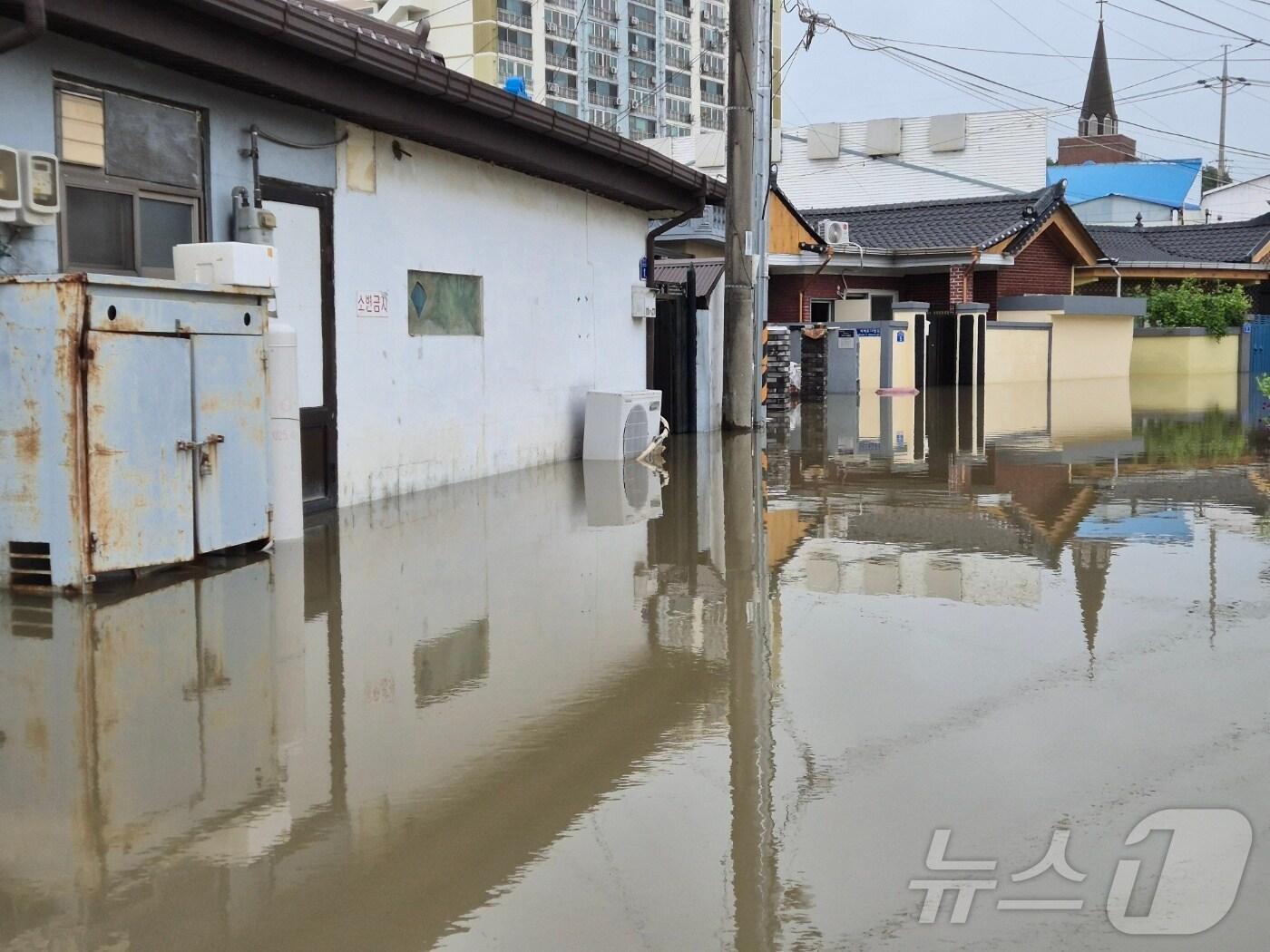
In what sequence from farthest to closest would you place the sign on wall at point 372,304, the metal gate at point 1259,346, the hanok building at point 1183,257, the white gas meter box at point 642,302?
1. the hanok building at point 1183,257
2. the metal gate at point 1259,346
3. the white gas meter box at point 642,302
4. the sign on wall at point 372,304

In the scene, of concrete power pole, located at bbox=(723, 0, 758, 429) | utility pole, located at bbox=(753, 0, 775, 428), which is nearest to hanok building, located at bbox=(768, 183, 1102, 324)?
utility pole, located at bbox=(753, 0, 775, 428)

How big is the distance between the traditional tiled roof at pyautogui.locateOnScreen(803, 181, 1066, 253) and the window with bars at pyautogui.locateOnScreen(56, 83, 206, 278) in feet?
84.6

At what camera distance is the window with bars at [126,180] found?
8.66 m

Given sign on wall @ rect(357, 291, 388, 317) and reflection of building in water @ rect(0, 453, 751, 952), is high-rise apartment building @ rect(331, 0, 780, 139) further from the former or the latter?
reflection of building in water @ rect(0, 453, 751, 952)

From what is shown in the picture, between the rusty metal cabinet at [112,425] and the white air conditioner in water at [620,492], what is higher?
the rusty metal cabinet at [112,425]

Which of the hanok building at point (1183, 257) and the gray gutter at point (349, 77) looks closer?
the gray gutter at point (349, 77)

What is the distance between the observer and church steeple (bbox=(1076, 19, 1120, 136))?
289ft

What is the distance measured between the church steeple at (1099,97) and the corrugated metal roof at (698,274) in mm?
71586

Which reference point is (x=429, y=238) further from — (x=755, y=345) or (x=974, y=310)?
(x=974, y=310)

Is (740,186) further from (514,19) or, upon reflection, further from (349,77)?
(514,19)

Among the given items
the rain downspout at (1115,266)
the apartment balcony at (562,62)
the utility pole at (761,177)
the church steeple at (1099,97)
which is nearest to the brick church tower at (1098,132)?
the church steeple at (1099,97)

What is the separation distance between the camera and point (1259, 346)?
39438 millimetres

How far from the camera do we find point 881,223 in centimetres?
3762

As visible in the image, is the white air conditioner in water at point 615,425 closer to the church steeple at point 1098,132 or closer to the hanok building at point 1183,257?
the hanok building at point 1183,257
